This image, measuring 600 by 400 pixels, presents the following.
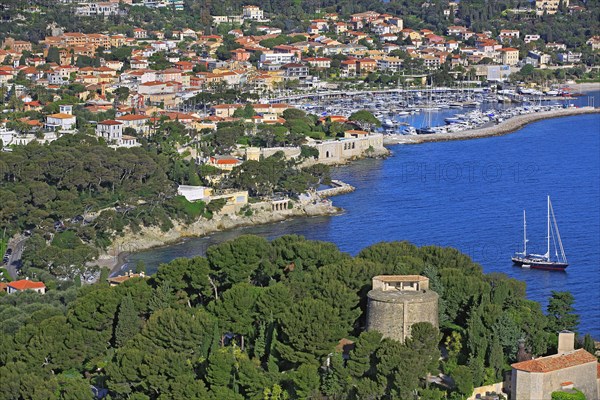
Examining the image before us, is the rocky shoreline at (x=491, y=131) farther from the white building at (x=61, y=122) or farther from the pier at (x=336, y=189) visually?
the white building at (x=61, y=122)

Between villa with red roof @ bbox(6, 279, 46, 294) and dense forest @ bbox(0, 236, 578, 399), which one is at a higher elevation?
dense forest @ bbox(0, 236, 578, 399)

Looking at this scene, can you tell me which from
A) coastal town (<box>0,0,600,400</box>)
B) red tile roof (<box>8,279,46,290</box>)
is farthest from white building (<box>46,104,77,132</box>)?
red tile roof (<box>8,279,46,290</box>)

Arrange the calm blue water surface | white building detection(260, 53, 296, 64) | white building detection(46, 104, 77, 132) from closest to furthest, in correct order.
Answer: the calm blue water surface → white building detection(46, 104, 77, 132) → white building detection(260, 53, 296, 64)

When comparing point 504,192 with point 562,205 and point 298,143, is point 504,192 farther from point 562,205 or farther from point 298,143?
point 298,143

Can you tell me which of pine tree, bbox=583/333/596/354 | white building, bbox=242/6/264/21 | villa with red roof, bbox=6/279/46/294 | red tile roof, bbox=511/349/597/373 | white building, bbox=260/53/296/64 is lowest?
white building, bbox=260/53/296/64

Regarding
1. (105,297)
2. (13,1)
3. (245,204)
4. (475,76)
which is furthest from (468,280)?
(13,1)

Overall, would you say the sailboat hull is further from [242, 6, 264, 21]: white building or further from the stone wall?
[242, 6, 264, 21]: white building

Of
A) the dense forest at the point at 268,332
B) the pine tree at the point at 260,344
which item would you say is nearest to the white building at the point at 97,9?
the dense forest at the point at 268,332
